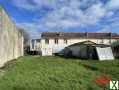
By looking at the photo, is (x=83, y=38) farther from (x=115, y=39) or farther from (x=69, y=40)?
(x=115, y=39)

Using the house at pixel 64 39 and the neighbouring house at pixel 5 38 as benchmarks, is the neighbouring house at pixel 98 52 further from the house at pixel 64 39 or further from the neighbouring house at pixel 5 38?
the house at pixel 64 39

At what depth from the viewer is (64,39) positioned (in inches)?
1807

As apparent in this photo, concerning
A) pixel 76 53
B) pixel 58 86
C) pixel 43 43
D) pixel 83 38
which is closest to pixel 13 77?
pixel 58 86

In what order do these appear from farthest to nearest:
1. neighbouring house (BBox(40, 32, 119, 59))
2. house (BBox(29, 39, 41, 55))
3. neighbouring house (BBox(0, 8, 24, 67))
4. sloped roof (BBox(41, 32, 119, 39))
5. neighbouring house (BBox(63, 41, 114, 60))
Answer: sloped roof (BBox(41, 32, 119, 39)) → house (BBox(29, 39, 41, 55)) → neighbouring house (BBox(40, 32, 119, 59)) → neighbouring house (BBox(63, 41, 114, 60)) → neighbouring house (BBox(0, 8, 24, 67))

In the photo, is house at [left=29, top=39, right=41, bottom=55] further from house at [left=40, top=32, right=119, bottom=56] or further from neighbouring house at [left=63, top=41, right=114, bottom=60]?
neighbouring house at [left=63, top=41, right=114, bottom=60]

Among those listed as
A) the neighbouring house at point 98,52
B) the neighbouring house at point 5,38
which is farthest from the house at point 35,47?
the neighbouring house at point 5,38

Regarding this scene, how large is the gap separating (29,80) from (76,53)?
25499 mm

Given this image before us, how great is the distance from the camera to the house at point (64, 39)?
44.2 m

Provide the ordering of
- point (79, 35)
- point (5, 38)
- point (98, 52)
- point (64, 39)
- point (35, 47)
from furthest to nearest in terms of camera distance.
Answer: point (79, 35)
point (64, 39)
point (35, 47)
point (98, 52)
point (5, 38)

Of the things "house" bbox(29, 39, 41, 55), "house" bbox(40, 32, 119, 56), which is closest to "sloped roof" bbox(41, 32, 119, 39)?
"house" bbox(40, 32, 119, 56)

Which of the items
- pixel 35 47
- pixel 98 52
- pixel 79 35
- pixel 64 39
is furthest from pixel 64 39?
pixel 98 52

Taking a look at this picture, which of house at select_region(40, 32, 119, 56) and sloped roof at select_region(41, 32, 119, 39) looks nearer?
house at select_region(40, 32, 119, 56)

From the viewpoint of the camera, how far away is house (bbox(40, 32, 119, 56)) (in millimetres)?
44244

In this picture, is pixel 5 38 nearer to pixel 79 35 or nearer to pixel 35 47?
pixel 35 47
